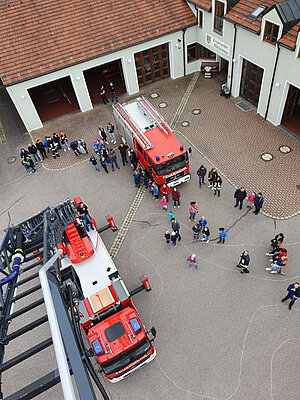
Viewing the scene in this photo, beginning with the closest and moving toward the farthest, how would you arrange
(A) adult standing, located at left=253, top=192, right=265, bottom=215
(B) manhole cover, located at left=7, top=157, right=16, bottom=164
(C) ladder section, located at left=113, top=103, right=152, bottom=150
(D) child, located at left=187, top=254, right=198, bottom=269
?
(D) child, located at left=187, top=254, right=198, bottom=269 → (A) adult standing, located at left=253, top=192, right=265, bottom=215 → (C) ladder section, located at left=113, top=103, right=152, bottom=150 → (B) manhole cover, located at left=7, top=157, right=16, bottom=164

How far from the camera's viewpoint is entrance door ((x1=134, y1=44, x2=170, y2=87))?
23.9m

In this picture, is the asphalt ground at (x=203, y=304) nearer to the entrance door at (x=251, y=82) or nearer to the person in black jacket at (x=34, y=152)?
the person in black jacket at (x=34, y=152)

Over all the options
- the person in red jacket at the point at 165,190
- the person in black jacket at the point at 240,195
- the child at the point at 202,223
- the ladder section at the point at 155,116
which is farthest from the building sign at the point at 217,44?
the child at the point at 202,223

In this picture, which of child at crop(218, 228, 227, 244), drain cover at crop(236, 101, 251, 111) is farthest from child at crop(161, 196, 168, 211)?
drain cover at crop(236, 101, 251, 111)

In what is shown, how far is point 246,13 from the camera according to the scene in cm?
1886

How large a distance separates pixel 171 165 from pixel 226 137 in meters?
5.74

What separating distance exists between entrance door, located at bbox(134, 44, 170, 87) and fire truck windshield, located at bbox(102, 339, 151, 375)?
20.2m

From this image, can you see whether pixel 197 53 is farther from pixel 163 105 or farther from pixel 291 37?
pixel 291 37

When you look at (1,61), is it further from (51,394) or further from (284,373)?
(284,373)

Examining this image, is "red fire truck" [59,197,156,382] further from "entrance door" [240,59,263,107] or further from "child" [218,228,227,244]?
"entrance door" [240,59,263,107]

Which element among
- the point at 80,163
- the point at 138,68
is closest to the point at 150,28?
the point at 138,68

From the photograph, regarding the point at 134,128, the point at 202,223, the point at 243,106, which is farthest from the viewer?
the point at 243,106

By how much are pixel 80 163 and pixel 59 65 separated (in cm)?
672

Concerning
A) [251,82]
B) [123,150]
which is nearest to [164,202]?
[123,150]
